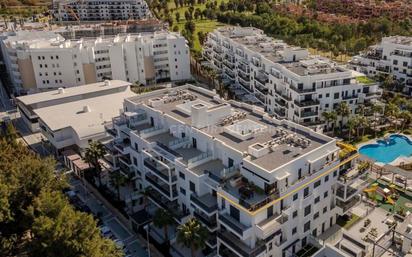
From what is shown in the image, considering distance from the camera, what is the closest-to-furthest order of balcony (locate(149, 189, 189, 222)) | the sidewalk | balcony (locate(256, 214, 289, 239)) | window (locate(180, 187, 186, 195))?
balcony (locate(256, 214, 289, 239)), balcony (locate(149, 189, 189, 222)), window (locate(180, 187, 186, 195)), the sidewalk

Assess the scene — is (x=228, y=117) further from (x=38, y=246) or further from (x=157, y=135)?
(x=38, y=246)

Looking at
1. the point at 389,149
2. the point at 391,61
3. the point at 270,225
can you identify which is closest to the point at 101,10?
the point at 391,61

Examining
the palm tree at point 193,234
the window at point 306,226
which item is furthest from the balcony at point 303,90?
the palm tree at point 193,234

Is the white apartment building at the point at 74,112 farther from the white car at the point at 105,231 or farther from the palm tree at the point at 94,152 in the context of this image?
the white car at the point at 105,231

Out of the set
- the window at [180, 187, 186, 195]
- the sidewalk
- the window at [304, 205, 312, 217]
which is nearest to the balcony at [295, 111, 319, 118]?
the window at [304, 205, 312, 217]

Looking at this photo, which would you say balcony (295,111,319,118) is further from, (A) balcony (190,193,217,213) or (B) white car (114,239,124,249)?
(B) white car (114,239,124,249)

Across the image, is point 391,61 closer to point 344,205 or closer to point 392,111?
point 392,111
